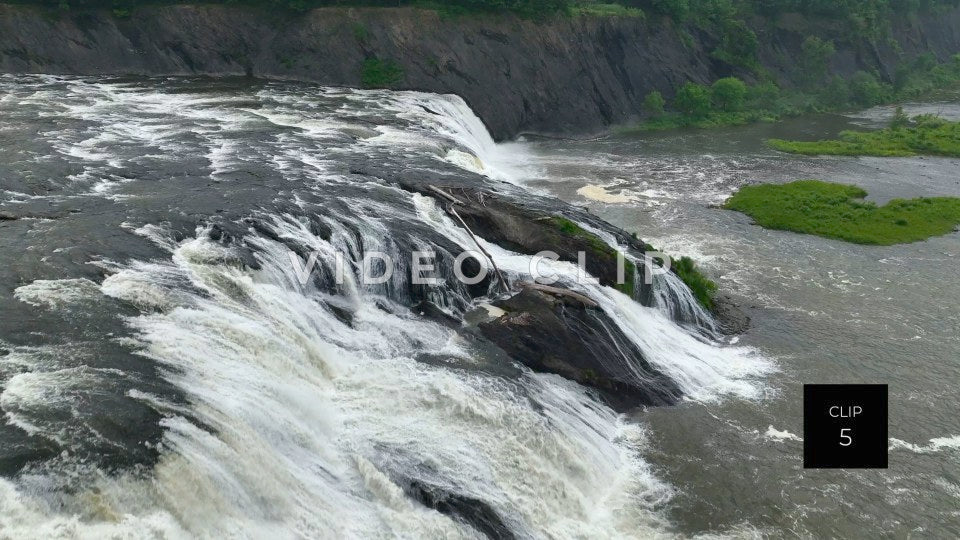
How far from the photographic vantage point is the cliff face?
45312 millimetres

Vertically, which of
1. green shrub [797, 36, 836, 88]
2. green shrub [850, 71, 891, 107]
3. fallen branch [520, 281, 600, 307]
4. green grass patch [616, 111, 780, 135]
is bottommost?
fallen branch [520, 281, 600, 307]

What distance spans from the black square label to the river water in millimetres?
282

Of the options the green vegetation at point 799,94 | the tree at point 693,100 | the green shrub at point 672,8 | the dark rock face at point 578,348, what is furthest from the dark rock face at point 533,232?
the green shrub at point 672,8

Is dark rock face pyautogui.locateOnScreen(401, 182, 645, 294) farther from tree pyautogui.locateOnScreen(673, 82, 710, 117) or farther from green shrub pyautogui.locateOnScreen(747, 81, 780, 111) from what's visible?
green shrub pyautogui.locateOnScreen(747, 81, 780, 111)

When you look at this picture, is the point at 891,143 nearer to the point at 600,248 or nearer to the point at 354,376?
the point at 600,248

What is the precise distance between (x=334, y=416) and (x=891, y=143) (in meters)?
44.7

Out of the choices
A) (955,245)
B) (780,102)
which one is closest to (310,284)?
(955,245)

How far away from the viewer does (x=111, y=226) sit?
62.7 feet

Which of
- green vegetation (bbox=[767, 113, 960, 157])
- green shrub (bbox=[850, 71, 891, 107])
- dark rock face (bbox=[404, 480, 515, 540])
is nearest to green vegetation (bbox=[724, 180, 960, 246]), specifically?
green vegetation (bbox=[767, 113, 960, 157])

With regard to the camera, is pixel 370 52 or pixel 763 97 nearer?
pixel 370 52

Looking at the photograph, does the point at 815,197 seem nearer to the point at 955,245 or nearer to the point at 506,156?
the point at 955,245

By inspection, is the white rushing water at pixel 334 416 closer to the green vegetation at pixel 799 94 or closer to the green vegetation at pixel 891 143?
the green vegetation at pixel 891 143

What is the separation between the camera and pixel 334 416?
1543cm

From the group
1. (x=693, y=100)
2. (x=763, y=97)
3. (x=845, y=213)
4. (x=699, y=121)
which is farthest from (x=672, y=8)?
(x=845, y=213)
